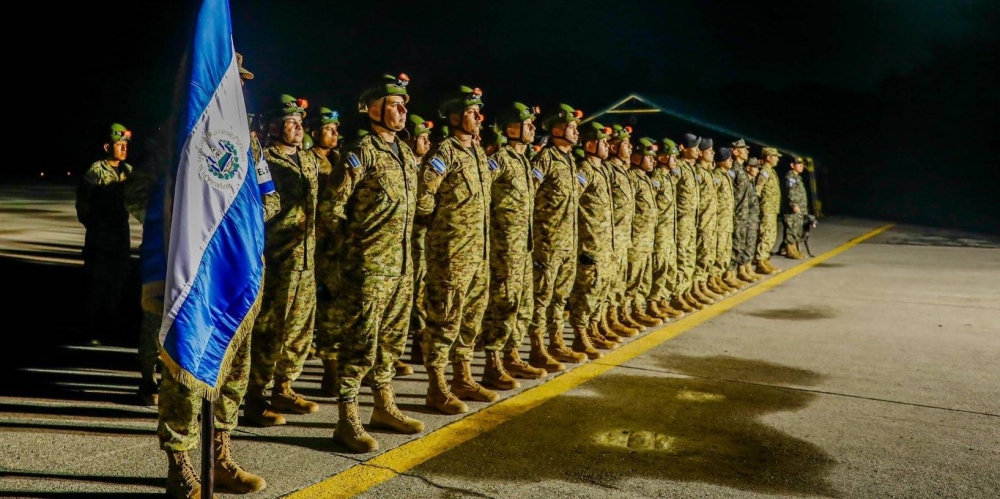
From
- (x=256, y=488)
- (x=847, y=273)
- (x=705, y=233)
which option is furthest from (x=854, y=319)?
(x=256, y=488)

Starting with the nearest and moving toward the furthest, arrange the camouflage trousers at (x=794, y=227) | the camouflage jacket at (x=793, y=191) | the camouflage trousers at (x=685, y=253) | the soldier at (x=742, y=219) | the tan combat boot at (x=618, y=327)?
the tan combat boot at (x=618, y=327), the camouflage trousers at (x=685, y=253), the soldier at (x=742, y=219), the camouflage jacket at (x=793, y=191), the camouflage trousers at (x=794, y=227)

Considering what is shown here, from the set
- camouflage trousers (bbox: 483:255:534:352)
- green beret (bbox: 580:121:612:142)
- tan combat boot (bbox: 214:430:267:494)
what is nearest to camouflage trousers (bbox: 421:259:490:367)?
camouflage trousers (bbox: 483:255:534:352)

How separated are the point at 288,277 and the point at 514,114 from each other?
6.95 ft

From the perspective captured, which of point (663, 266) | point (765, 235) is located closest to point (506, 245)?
point (663, 266)

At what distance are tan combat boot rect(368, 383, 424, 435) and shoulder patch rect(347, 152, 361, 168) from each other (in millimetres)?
1231

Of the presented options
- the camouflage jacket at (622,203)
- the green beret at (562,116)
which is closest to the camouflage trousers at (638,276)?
the camouflage jacket at (622,203)

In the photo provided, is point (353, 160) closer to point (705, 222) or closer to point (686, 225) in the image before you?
point (686, 225)

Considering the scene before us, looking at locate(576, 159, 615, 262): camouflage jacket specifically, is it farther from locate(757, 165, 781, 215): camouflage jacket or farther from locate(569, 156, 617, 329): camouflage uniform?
locate(757, 165, 781, 215): camouflage jacket

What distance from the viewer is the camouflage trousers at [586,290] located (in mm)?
6762

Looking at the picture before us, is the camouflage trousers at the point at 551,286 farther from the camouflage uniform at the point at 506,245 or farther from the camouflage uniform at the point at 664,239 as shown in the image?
the camouflage uniform at the point at 664,239

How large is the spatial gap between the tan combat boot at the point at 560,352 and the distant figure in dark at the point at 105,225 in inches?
137

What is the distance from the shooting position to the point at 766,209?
11.7m

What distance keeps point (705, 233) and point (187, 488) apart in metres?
7.18

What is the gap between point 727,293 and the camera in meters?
10.1
